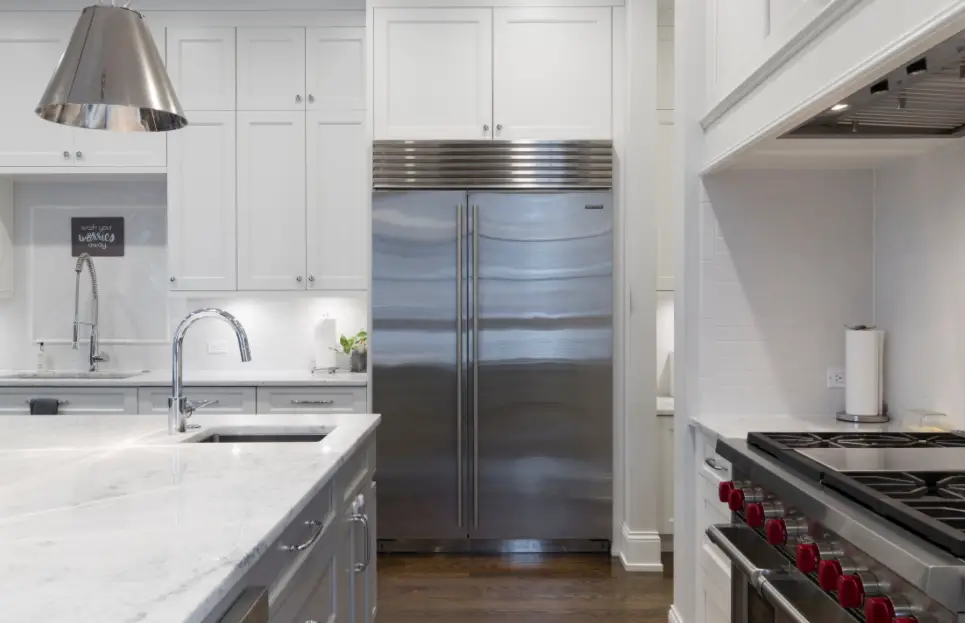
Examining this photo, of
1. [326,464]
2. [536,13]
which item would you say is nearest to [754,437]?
[326,464]

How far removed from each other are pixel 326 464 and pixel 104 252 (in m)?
3.26

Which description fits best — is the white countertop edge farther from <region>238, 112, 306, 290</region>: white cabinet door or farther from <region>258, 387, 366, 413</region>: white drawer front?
<region>238, 112, 306, 290</region>: white cabinet door

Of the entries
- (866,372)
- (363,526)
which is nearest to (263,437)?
(363,526)

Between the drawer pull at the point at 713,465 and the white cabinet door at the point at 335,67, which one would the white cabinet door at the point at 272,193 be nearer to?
the white cabinet door at the point at 335,67

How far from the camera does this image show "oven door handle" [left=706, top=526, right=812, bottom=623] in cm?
145

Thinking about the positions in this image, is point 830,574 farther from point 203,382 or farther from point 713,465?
point 203,382

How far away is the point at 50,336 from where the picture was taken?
4.30 metres

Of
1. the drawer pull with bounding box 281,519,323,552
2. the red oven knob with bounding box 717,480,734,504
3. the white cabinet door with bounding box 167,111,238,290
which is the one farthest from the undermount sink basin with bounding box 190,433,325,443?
the white cabinet door with bounding box 167,111,238,290

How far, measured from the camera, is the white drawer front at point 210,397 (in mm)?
3717

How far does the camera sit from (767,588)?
1549 mm

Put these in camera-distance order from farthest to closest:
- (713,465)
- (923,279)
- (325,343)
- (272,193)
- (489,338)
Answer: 1. (325,343)
2. (272,193)
3. (489,338)
4. (713,465)
5. (923,279)

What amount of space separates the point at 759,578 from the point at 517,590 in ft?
6.12

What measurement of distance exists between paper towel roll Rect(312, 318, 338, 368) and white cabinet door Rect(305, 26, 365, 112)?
1205 millimetres

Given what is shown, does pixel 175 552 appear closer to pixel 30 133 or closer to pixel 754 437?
pixel 754 437
